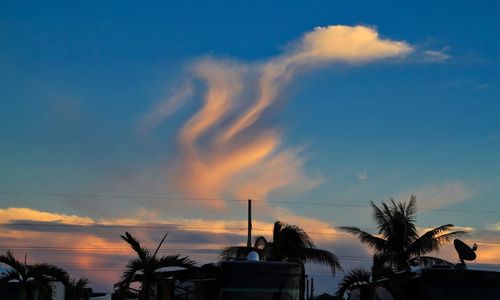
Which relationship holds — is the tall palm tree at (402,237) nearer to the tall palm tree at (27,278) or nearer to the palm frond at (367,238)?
the palm frond at (367,238)

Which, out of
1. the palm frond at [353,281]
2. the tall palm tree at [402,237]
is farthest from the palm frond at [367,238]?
the palm frond at [353,281]

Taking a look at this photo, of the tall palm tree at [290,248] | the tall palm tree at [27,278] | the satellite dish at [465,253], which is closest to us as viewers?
the satellite dish at [465,253]

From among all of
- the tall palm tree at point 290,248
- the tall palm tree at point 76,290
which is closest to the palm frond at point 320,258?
the tall palm tree at point 290,248

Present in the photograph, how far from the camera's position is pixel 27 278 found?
25.5 metres

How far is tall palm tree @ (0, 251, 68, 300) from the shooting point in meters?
25.3

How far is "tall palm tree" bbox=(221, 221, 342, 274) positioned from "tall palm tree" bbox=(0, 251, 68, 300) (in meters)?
12.9

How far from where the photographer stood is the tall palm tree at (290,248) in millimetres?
37844

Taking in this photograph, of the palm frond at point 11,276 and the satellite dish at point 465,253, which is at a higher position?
the satellite dish at point 465,253

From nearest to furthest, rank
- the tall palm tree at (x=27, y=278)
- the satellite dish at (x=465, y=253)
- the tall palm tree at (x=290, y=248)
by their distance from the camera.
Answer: the satellite dish at (x=465, y=253) < the tall palm tree at (x=27, y=278) < the tall palm tree at (x=290, y=248)

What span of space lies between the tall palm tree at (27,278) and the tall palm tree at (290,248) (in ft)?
42.3

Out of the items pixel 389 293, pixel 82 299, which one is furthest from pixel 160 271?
pixel 82 299

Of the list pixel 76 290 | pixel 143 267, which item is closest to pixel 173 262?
pixel 143 267

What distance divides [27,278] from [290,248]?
16.0 m

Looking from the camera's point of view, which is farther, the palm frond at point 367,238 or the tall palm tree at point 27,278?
the palm frond at point 367,238
